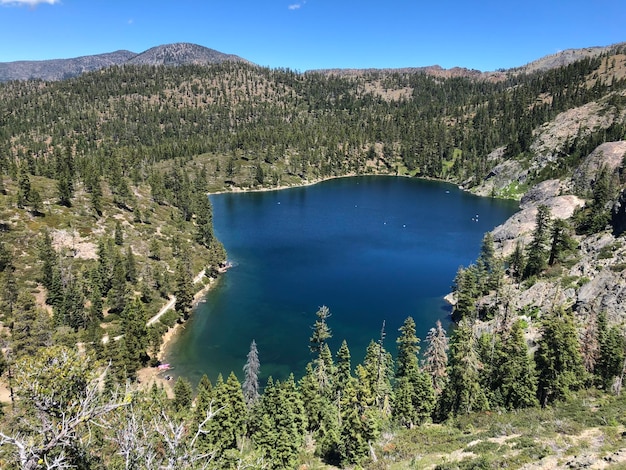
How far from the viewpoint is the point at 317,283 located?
112000mm

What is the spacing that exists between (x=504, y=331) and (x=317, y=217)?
4930 inches

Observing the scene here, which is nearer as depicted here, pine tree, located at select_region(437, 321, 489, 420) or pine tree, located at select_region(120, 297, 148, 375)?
pine tree, located at select_region(437, 321, 489, 420)

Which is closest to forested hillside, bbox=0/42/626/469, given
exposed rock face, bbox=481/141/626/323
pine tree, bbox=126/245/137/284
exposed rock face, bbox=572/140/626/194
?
exposed rock face, bbox=481/141/626/323

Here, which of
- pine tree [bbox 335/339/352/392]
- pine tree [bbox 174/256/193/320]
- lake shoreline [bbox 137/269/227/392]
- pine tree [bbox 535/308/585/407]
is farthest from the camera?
pine tree [bbox 174/256/193/320]

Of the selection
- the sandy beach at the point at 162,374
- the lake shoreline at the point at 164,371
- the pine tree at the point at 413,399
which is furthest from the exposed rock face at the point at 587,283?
the lake shoreline at the point at 164,371

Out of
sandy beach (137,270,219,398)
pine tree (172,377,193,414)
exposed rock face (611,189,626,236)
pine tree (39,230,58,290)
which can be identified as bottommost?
sandy beach (137,270,219,398)

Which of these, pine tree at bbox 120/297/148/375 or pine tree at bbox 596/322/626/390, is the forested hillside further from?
pine tree at bbox 120/297/148/375

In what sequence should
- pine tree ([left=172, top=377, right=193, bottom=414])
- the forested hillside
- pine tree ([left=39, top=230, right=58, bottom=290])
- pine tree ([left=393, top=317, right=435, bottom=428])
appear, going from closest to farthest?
→ the forested hillside, pine tree ([left=393, top=317, right=435, bottom=428]), pine tree ([left=172, top=377, right=193, bottom=414]), pine tree ([left=39, top=230, right=58, bottom=290])

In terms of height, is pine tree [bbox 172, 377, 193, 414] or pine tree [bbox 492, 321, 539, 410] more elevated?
pine tree [bbox 492, 321, 539, 410]

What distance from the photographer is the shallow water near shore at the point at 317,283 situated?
3248 inches

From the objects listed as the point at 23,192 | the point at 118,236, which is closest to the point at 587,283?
the point at 118,236

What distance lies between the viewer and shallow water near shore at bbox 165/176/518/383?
271ft

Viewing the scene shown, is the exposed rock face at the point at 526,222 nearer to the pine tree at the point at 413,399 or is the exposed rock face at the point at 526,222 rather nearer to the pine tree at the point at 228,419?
the pine tree at the point at 413,399

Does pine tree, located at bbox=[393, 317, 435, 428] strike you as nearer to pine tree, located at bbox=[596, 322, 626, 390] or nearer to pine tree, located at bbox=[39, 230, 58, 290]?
pine tree, located at bbox=[596, 322, 626, 390]
